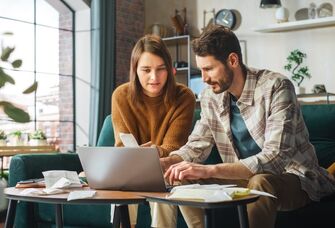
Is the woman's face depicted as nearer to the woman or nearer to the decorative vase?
the woman

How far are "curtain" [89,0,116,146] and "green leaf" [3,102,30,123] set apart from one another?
18.5 feet

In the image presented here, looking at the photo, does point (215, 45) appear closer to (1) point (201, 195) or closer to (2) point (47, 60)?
(1) point (201, 195)

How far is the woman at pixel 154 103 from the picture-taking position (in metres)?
2.65

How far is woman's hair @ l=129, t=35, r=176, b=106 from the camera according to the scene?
2.66m

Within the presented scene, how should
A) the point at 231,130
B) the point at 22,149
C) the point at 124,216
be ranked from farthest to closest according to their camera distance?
1. the point at 22,149
2. the point at 231,130
3. the point at 124,216

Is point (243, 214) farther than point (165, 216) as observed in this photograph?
No

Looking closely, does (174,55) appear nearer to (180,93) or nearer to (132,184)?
(180,93)

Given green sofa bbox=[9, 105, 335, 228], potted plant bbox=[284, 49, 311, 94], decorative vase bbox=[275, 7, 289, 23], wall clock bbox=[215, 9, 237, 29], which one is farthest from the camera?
wall clock bbox=[215, 9, 237, 29]

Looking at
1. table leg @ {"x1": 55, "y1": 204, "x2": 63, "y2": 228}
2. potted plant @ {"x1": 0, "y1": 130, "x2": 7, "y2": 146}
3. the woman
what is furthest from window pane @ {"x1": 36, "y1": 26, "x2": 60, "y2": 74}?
table leg @ {"x1": 55, "y1": 204, "x2": 63, "y2": 228}

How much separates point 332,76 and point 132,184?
15.1ft

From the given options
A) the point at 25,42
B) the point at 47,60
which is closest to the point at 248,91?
the point at 25,42

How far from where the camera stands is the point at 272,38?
642cm

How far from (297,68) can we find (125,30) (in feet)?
7.06

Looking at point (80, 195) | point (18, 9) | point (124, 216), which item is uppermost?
point (18, 9)
